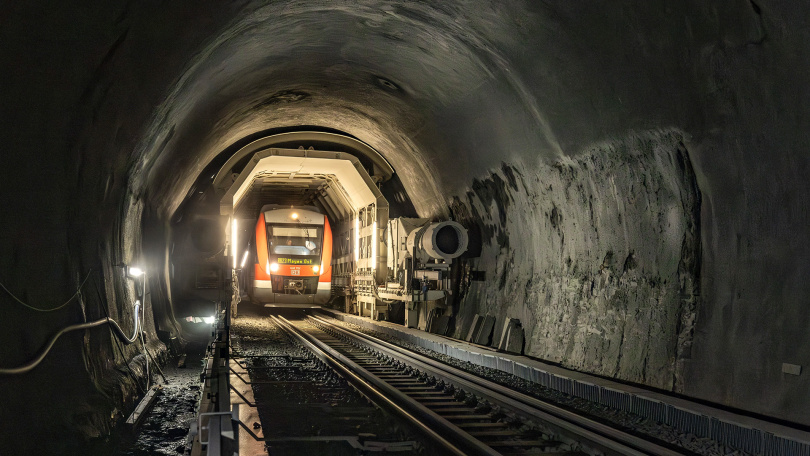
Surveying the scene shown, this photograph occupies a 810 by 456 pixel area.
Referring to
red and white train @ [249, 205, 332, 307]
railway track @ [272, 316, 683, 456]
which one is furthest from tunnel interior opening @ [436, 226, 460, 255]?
red and white train @ [249, 205, 332, 307]

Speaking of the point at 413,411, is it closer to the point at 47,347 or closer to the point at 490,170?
the point at 47,347

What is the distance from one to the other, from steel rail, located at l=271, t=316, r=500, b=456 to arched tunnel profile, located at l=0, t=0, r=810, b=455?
204cm

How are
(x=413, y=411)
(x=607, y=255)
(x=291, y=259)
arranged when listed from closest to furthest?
(x=413, y=411) < (x=607, y=255) < (x=291, y=259)

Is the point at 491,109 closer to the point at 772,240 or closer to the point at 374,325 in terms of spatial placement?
the point at 772,240

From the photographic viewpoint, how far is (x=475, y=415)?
674 centimetres

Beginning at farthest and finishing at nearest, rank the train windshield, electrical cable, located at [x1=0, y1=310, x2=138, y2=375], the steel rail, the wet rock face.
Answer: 1. the train windshield
2. the wet rock face
3. the steel rail
4. electrical cable, located at [x1=0, y1=310, x2=138, y2=375]

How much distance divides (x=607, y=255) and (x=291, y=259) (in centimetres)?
1393

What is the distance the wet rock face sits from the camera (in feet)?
23.7

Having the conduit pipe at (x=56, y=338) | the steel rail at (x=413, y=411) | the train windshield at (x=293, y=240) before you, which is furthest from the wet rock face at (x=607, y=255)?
the train windshield at (x=293, y=240)

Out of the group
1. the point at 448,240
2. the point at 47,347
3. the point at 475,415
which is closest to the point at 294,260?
the point at 448,240

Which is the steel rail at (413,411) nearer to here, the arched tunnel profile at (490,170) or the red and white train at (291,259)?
the arched tunnel profile at (490,170)

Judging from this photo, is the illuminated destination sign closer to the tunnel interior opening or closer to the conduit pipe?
the tunnel interior opening

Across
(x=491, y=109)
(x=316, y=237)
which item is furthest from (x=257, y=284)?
(x=491, y=109)

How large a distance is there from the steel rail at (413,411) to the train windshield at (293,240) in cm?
1064
